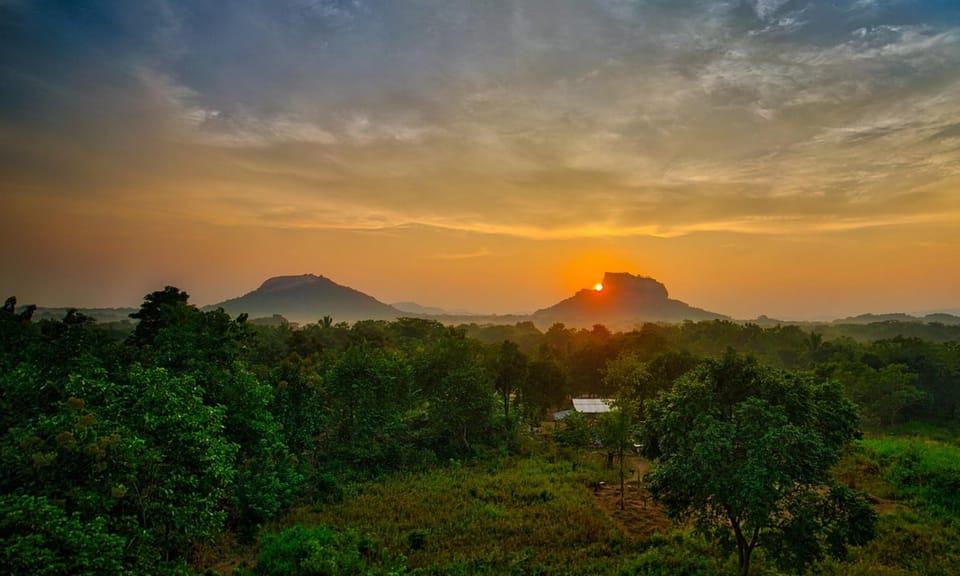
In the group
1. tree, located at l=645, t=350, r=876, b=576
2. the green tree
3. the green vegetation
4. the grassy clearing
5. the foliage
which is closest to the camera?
the foliage

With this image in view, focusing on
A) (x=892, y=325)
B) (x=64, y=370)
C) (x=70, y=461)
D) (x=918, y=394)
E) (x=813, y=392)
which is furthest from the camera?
(x=892, y=325)

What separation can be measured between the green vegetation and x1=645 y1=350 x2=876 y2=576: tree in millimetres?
62

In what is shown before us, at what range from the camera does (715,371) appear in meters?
15.4

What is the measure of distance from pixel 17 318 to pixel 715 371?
33060 mm

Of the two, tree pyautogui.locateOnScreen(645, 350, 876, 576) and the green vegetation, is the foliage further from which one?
tree pyautogui.locateOnScreen(645, 350, 876, 576)

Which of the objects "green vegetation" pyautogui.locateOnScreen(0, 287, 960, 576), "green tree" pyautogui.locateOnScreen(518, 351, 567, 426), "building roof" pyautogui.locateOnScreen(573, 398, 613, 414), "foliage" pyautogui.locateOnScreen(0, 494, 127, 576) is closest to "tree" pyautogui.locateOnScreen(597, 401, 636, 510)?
"green vegetation" pyautogui.locateOnScreen(0, 287, 960, 576)

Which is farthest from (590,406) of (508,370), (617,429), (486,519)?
(486,519)

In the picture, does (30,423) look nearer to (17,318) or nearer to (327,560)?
(327,560)

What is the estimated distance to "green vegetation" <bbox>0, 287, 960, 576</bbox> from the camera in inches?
484

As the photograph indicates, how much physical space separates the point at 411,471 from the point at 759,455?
2129 centimetres

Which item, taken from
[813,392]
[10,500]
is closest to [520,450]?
[813,392]

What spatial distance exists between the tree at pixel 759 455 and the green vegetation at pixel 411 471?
0.06 metres

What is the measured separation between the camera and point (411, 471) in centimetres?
2873

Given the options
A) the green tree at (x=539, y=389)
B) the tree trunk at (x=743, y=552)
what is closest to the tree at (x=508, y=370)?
the green tree at (x=539, y=389)
